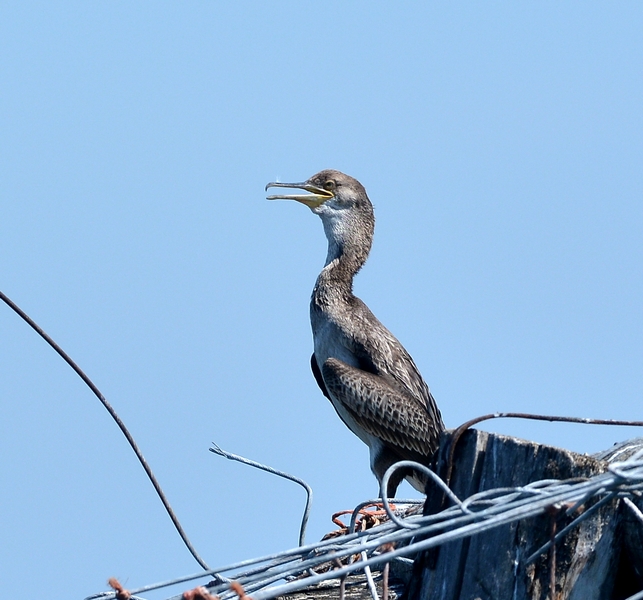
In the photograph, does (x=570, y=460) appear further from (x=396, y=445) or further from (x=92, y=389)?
(x=396, y=445)

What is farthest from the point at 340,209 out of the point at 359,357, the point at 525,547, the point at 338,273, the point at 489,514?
the point at 489,514

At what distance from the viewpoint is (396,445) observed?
9117 millimetres

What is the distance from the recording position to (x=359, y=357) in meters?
9.38

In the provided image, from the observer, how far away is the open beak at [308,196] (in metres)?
10.2

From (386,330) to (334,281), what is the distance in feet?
2.18

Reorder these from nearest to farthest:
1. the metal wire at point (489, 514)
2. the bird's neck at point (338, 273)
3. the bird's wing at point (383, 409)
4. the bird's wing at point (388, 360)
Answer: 1. the metal wire at point (489, 514)
2. the bird's wing at point (383, 409)
3. the bird's wing at point (388, 360)
4. the bird's neck at point (338, 273)

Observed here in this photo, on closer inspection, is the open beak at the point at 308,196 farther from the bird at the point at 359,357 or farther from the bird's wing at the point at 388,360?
the bird's wing at the point at 388,360

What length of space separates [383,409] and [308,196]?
2.24 metres

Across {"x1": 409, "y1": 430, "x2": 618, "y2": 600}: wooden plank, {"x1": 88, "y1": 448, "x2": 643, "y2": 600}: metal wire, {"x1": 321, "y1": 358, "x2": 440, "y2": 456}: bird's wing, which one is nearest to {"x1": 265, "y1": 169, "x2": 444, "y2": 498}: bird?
{"x1": 321, "y1": 358, "x2": 440, "y2": 456}: bird's wing

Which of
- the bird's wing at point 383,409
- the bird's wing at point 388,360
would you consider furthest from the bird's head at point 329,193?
the bird's wing at point 383,409

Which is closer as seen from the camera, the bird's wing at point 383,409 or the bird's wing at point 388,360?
the bird's wing at point 383,409

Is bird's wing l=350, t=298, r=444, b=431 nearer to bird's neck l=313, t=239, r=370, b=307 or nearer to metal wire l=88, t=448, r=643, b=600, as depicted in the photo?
bird's neck l=313, t=239, r=370, b=307

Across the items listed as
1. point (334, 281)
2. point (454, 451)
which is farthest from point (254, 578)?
point (334, 281)

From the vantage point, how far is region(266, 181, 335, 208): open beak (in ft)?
33.5
